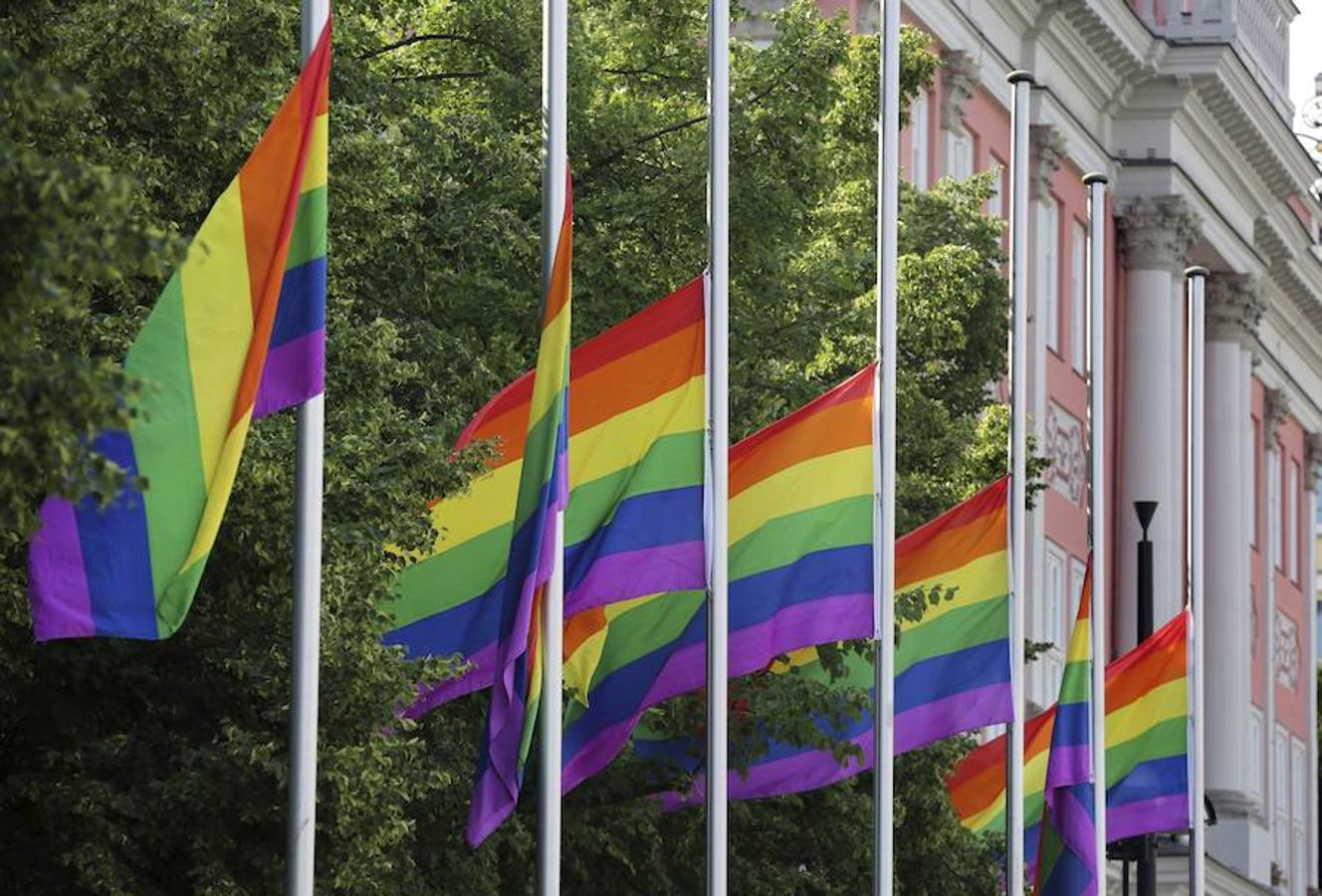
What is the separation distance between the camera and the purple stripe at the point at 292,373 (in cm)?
2305

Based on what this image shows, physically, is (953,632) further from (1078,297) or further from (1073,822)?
(1078,297)

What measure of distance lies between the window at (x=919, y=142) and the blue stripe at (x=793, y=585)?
2956cm

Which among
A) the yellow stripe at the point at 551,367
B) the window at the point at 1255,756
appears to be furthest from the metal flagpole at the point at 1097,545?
the window at the point at 1255,756

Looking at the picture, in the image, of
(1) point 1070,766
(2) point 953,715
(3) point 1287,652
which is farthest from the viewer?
(3) point 1287,652

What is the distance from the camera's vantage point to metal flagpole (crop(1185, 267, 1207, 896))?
40.5m

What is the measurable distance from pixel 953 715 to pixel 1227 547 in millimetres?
49028

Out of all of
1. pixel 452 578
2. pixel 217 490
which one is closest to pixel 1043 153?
pixel 452 578

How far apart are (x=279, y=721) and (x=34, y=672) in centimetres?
154

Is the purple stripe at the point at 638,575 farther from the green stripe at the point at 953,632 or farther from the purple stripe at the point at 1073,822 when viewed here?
the purple stripe at the point at 1073,822

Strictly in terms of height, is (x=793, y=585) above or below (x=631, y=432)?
below

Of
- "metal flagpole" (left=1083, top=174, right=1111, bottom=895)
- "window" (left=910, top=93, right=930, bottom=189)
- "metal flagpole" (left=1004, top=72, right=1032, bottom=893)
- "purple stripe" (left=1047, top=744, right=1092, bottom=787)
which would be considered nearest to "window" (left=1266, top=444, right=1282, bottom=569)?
"window" (left=910, top=93, right=930, bottom=189)

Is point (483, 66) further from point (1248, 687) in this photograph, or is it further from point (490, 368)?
point (1248, 687)

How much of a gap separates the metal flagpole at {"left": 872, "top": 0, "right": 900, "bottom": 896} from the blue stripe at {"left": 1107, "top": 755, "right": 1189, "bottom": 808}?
730 cm

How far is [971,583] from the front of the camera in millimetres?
34156
